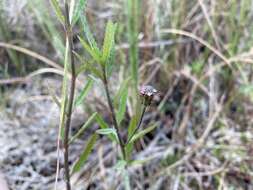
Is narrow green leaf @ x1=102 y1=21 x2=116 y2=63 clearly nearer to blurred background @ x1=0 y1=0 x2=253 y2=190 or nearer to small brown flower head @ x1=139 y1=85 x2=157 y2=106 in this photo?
small brown flower head @ x1=139 y1=85 x2=157 y2=106

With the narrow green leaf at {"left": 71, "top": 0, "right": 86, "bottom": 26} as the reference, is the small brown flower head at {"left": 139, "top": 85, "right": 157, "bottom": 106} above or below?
below

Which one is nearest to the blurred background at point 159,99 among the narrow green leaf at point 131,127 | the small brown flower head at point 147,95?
the narrow green leaf at point 131,127

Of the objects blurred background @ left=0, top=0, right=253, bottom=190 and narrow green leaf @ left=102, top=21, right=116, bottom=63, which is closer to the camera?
narrow green leaf @ left=102, top=21, right=116, bottom=63

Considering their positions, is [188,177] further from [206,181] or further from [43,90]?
[43,90]

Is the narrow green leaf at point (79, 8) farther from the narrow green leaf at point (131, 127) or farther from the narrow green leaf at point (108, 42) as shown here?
the narrow green leaf at point (131, 127)

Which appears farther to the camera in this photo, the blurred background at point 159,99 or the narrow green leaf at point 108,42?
the blurred background at point 159,99

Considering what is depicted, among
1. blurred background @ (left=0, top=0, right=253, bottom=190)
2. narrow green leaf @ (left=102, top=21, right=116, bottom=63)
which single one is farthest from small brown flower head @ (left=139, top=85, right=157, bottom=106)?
blurred background @ (left=0, top=0, right=253, bottom=190)
